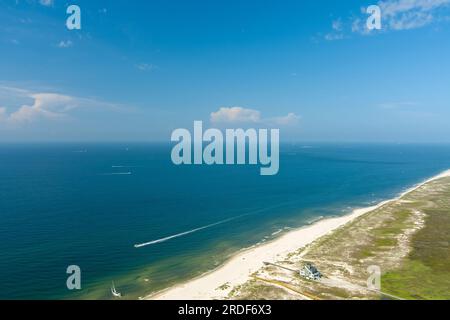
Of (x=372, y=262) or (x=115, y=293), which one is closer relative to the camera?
(x=115, y=293)

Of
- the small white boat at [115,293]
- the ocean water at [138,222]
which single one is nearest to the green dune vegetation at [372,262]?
the ocean water at [138,222]

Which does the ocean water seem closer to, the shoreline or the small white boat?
the small white boat

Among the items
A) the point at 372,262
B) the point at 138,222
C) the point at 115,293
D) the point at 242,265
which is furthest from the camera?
the point at 138,222

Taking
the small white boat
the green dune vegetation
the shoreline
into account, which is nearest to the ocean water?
the small white boat

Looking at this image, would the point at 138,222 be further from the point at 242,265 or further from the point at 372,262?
the point at 372,262

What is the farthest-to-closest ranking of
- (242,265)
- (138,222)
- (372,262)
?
(138,222) → (372,262) → (242,265)

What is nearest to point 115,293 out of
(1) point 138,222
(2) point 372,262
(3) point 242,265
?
(3) point 242,265

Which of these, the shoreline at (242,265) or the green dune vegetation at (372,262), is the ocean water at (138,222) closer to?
the shoreline at (242,265)
